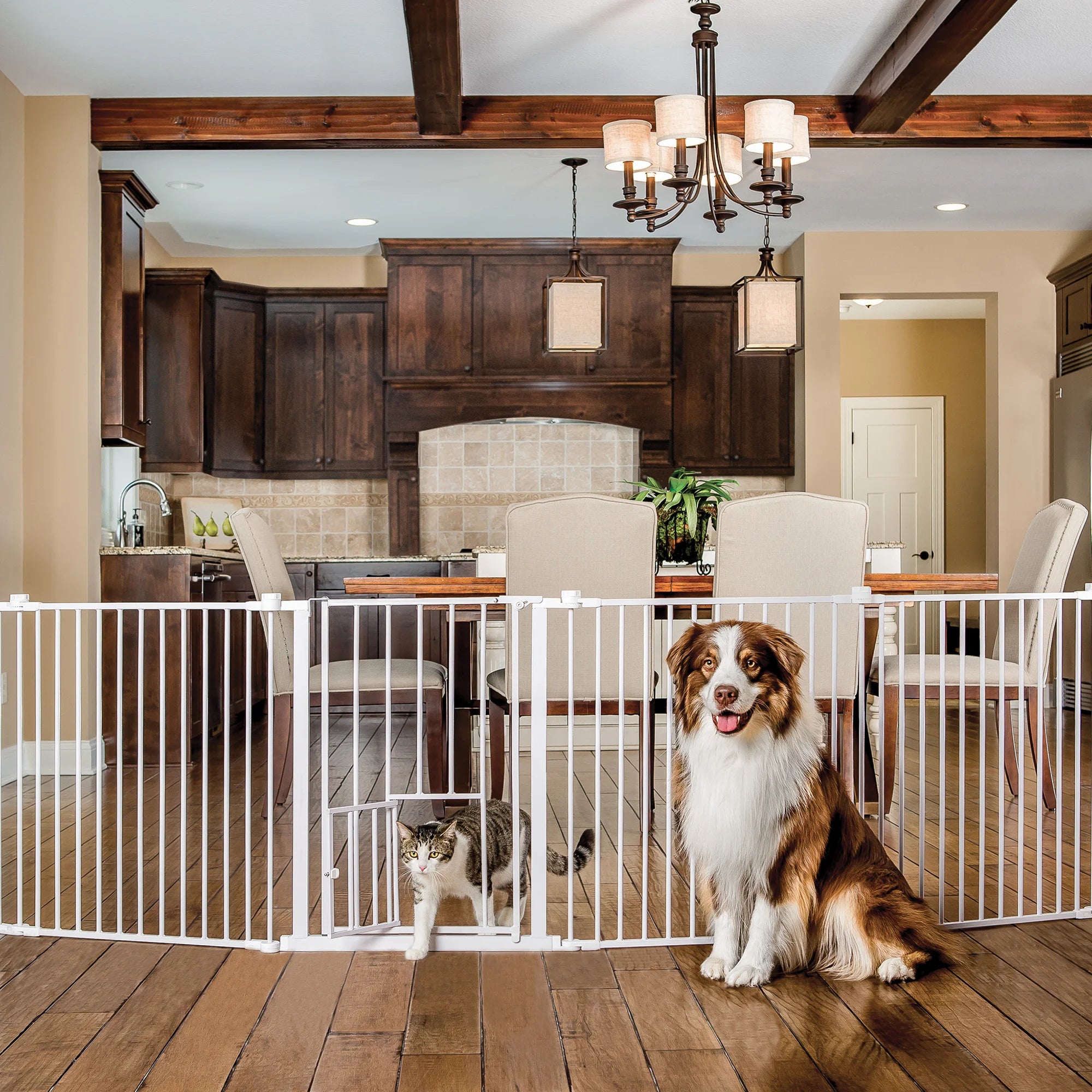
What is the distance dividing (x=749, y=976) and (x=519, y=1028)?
18.0 inches

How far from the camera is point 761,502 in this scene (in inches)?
121

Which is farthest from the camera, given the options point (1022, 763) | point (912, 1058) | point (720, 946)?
point (1022, 763)

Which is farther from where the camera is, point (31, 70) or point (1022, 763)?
point (31, 70)

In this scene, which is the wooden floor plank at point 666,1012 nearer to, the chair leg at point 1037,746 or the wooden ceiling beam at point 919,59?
the chair leg at point 1037,746

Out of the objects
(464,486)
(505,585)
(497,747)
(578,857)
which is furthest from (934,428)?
(578,857)

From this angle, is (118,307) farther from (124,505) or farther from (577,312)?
(577,312)

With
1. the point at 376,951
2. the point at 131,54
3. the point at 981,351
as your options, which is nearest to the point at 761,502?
the point at 376,951

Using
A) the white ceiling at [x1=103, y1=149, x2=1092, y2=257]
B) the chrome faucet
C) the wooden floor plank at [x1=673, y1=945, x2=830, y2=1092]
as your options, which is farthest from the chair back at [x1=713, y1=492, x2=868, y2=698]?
the chrome faucet

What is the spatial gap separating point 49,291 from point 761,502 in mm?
2976

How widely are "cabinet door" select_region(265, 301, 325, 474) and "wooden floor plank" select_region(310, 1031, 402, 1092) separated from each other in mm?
4919

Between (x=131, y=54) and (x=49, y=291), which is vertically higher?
(x=131, y=54)

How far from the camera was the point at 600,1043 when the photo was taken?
6.10ft

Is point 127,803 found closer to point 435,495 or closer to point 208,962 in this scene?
point 208,962

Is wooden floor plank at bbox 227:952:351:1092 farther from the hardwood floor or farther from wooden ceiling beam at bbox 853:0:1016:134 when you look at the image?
wooden ceiling beam at bbox 853:0:1016:134
